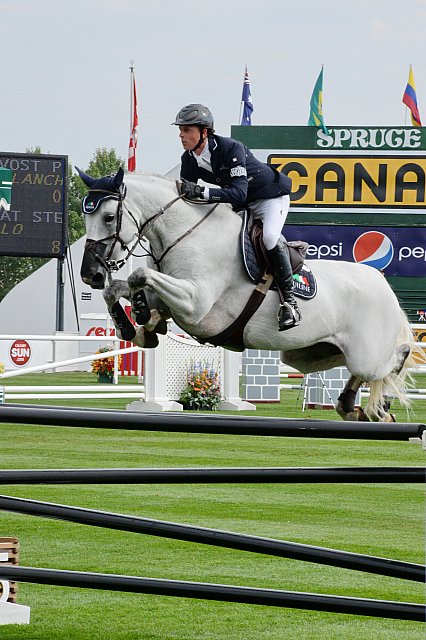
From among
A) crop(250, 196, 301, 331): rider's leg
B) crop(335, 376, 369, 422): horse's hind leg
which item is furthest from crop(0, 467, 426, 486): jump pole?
crop(335, 376, 369, 422): horse's hind leg

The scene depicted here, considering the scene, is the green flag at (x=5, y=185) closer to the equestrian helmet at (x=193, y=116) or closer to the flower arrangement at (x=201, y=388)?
the flower arrangement at (x=201, y=388)

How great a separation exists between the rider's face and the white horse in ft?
0.89

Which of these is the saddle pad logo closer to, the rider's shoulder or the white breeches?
the white breeches

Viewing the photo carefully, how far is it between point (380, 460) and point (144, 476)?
5647mm

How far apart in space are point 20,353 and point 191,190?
1681 cm

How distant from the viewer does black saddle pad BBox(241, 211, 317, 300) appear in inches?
216

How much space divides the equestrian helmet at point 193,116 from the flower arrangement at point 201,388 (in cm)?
713

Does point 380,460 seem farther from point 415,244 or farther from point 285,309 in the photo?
point 415,244

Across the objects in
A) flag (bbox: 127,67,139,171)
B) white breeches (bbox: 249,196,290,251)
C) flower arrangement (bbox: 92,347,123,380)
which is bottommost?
flower arrangement (bbox: 92,347,123,380)

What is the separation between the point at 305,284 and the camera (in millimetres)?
5754

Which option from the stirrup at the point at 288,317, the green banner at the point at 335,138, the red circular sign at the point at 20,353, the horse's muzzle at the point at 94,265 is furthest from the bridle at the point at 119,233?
the red circular sign at the point at 20,353

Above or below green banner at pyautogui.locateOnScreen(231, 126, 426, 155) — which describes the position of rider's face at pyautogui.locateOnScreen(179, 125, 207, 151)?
below

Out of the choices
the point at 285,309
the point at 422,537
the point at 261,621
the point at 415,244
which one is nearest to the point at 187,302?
the point at 285,309

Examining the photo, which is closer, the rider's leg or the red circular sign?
the rider's leg
